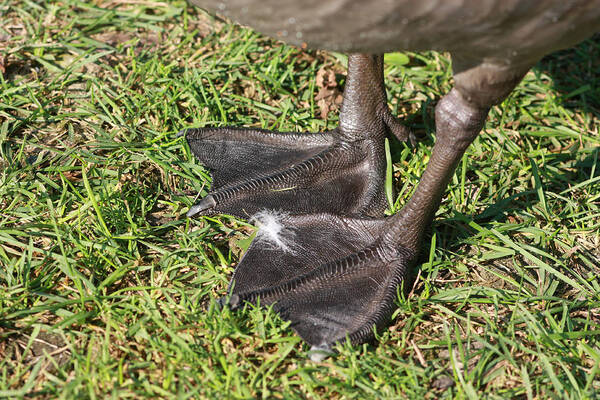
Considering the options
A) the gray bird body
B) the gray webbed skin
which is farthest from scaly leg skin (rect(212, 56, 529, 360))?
the gray bird body

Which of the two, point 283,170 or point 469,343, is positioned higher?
point 283,170

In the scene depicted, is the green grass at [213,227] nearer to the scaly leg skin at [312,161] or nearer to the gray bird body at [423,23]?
the scaly leg skin at [312,161]

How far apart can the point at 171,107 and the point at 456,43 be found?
1.94 meters

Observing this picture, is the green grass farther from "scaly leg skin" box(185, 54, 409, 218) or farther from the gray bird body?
the gray bird body

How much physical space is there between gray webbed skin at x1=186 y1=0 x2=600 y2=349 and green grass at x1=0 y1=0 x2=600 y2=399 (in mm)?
118

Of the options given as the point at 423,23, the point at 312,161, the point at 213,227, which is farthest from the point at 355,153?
the point at 423,23

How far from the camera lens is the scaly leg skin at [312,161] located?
10.4 ft

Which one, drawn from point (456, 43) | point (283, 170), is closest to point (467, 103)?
point (456, 43)

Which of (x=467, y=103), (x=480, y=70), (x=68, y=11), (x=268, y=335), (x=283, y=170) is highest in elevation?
(x=480, y=70)

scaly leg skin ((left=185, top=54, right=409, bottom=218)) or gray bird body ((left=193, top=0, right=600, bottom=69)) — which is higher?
gray bird body ((left=193, top=0, right=600, bottom=69))

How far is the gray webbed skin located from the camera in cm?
200

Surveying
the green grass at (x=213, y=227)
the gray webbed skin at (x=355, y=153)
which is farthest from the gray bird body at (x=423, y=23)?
the green grass at (x=213, y=227)

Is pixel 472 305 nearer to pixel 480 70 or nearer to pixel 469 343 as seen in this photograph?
pixel 469 343

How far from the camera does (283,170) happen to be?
3293mm
